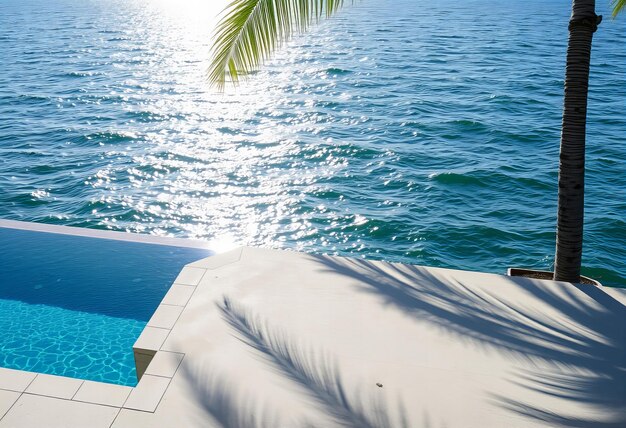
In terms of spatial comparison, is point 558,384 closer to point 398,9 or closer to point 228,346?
point 228,346

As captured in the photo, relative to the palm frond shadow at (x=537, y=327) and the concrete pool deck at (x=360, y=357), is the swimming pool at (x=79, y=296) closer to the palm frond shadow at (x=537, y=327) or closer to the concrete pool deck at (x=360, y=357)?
the concrete pool deck at (x=360, y=357)

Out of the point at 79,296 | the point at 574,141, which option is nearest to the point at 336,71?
the point at 79,296

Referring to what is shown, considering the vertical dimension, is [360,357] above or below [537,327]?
above

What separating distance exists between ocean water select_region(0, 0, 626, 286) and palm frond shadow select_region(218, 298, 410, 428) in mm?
3101

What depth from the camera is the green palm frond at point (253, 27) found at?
6.43 metres

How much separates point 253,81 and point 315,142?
802cm

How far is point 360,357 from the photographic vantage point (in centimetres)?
542

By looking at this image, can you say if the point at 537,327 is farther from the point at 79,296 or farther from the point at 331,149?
the point at 331,149

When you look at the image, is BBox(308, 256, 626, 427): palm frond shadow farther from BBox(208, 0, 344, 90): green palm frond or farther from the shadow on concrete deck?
BBox(208, 0, 344, 90): green palm frond

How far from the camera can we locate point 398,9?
153 ft

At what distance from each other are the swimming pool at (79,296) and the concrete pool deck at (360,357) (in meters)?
1.44

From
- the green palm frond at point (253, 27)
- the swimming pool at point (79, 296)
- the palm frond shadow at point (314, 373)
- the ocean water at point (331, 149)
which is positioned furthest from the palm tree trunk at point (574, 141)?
the swimming pool at point (79, 296)

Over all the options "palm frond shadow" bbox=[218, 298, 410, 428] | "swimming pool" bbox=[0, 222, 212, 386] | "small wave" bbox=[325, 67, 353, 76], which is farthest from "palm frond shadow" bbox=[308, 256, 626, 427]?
"small wave" bbox=[325, 67, 353, 76]

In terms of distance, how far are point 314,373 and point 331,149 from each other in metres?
11.1
